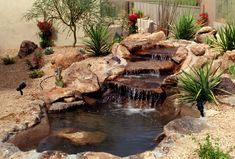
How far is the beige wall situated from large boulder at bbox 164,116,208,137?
384 inches

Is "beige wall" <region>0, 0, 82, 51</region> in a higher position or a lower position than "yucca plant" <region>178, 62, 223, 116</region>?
higher

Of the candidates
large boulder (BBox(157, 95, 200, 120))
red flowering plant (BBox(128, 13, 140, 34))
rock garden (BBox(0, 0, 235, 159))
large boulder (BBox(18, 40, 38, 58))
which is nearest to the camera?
rock garden (BBox(0, 0, 235, 159))

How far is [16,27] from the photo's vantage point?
16109 millimetres

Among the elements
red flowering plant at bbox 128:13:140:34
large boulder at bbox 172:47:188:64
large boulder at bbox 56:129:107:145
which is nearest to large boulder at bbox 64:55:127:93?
large boulder at bbox 172:47:188:64

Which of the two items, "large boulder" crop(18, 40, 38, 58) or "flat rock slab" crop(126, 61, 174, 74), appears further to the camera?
"large boulder" crop(18, 40, 38, 58)

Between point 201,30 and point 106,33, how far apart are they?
3448 millimetres

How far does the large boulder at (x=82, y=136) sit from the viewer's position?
7.69 m

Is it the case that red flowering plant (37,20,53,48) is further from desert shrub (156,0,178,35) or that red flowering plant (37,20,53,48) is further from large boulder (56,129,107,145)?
large boulder (56,129,107,145)

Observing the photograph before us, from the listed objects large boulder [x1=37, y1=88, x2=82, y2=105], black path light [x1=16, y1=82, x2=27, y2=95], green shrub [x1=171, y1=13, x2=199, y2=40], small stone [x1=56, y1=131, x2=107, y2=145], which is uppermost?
green shrub [x1=171, y1=13, x2=199, y2=40]

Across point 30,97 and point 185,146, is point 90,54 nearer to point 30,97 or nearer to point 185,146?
point 30,97

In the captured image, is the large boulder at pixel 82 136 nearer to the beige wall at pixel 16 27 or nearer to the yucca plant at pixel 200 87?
the yucca plant at pixel 200 87

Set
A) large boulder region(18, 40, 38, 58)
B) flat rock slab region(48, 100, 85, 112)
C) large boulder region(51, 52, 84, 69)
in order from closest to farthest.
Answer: flat rock slab region(48, 100, 85, 112) < large boulder region(51, 52, 84, 69) < large boulder region(18, 40, 38, 58)

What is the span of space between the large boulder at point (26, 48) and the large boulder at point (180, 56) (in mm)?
6260

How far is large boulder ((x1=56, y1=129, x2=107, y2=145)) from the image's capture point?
7.69 metres
